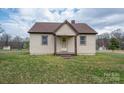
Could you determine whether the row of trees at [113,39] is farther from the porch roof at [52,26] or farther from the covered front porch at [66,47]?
the covered front porch at [66,47]

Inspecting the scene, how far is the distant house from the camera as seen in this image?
8617 millimetres

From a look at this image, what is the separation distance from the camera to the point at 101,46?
838cm

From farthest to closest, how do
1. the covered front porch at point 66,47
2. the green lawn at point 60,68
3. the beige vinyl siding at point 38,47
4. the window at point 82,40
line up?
the window at point 82,40 < the covered front porch at point 66,47 < the beige vinyl siding at point 38,47 < the green lawn at point 60,68

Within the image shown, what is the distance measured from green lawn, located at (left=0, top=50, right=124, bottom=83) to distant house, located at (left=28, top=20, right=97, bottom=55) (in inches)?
10.6

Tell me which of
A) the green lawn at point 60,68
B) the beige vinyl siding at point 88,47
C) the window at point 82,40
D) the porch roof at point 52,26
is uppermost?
the porch roof at point 52,26

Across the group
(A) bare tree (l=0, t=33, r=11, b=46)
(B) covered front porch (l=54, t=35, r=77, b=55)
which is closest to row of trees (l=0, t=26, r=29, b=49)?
(A) bare tree (l=0, t=33, r=11, b=46)

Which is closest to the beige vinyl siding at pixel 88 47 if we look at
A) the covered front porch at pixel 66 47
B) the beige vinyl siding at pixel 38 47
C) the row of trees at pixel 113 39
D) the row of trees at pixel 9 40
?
the covered front porch at pixel 66 47

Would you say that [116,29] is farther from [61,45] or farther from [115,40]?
[61,45]

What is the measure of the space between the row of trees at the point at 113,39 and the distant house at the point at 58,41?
12.9 inches

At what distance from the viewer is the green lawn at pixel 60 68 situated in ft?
25.4

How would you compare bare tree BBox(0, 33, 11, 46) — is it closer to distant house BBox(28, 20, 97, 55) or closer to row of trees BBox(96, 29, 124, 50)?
distant house BBox(28, 20, 97, 55)
